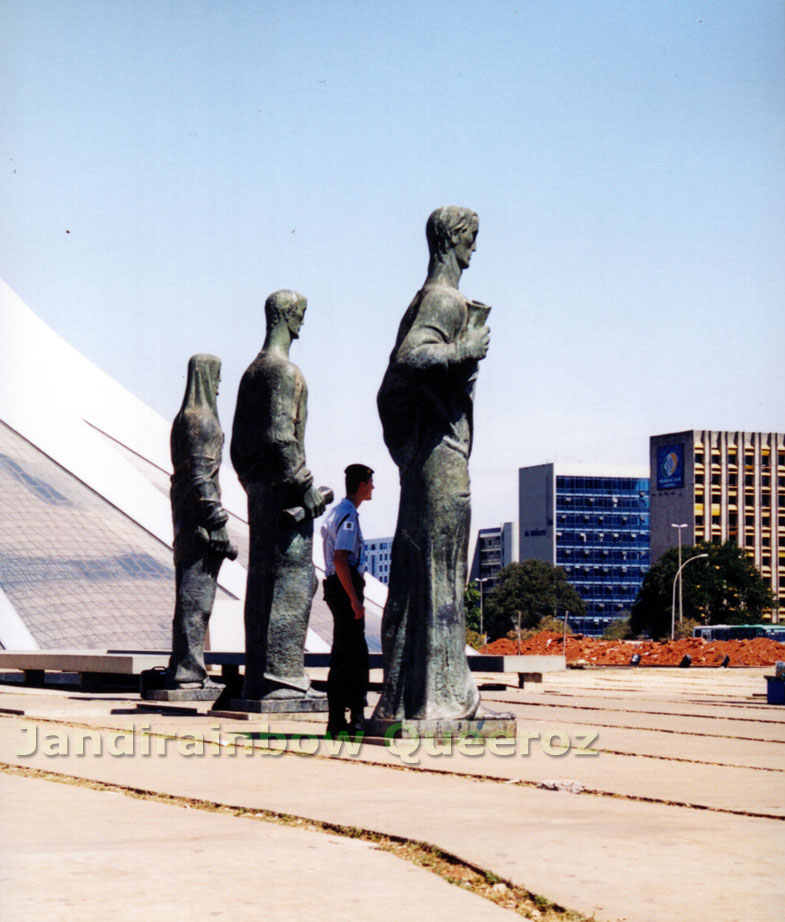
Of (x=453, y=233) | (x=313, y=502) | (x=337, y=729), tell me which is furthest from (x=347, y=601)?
(x=453, y=233)

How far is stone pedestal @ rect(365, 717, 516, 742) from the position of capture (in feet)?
24.9

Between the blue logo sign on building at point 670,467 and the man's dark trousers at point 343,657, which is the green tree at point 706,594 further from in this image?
the man's dark trousers at point 343,657

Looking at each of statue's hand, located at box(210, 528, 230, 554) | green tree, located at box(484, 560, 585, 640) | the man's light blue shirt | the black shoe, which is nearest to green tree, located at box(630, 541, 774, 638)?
green tree, located at box(484, 560, 585, 640)

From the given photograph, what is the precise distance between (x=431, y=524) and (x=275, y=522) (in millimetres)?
2256

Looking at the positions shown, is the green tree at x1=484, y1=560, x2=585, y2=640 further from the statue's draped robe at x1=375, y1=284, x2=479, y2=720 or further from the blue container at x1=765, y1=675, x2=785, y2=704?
the statue's draped robe at x1=375, y1=284, x2=479, y2=720

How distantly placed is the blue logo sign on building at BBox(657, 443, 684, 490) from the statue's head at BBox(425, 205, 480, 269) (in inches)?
5695

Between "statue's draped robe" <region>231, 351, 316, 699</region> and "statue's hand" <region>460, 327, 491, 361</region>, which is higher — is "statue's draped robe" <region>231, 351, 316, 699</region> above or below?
below

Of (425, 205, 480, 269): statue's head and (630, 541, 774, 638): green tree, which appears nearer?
(425, 205, 480, 269): statue's head

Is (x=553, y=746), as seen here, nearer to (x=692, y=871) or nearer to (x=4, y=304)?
(x=692, y=871)

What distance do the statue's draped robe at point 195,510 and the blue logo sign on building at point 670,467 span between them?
141 m

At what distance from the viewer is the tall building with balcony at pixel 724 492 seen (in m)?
150

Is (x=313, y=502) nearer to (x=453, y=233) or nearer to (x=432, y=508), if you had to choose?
(x=432, y=508)

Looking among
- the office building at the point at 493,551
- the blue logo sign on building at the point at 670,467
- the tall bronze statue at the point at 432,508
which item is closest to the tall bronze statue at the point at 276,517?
the tall bronze statue at the point at 432,508

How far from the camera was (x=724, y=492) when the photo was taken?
151125 millimetres
